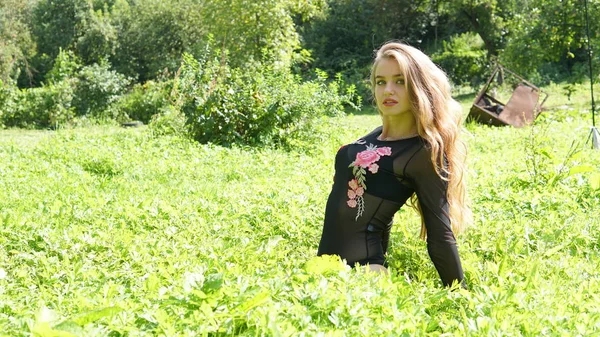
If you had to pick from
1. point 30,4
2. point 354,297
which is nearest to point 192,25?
point 30,4

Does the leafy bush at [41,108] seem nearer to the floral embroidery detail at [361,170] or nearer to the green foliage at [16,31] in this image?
the green foliage at [16,31]

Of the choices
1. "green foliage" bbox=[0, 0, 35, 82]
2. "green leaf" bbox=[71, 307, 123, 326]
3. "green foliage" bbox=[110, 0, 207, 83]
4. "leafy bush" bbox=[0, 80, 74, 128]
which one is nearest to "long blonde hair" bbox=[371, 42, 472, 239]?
"green leaf" bbox=[71, 307, 123, 326]

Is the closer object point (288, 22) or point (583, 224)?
point (583, 224)

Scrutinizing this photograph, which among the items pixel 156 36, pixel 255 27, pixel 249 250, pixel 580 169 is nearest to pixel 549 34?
pixel 255 27

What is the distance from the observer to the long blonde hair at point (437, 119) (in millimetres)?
A: 2986

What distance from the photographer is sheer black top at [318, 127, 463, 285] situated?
2879mm

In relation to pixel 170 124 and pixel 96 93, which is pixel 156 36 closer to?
pixel 96 93

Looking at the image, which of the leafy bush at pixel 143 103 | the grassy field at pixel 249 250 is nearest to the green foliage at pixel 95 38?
the leafy bush at pixel 143 103

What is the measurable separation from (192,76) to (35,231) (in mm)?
5831

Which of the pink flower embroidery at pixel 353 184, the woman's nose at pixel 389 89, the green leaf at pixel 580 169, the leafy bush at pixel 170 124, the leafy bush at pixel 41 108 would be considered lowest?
the leafy bush at pixel 41 108

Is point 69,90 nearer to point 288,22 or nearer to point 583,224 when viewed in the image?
point 288,22

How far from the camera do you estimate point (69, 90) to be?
15.6 meters

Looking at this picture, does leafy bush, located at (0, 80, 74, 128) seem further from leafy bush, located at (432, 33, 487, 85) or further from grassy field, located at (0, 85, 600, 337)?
leafy bush, located at (432, 33, 487, 85)

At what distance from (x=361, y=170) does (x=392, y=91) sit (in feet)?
1.33
